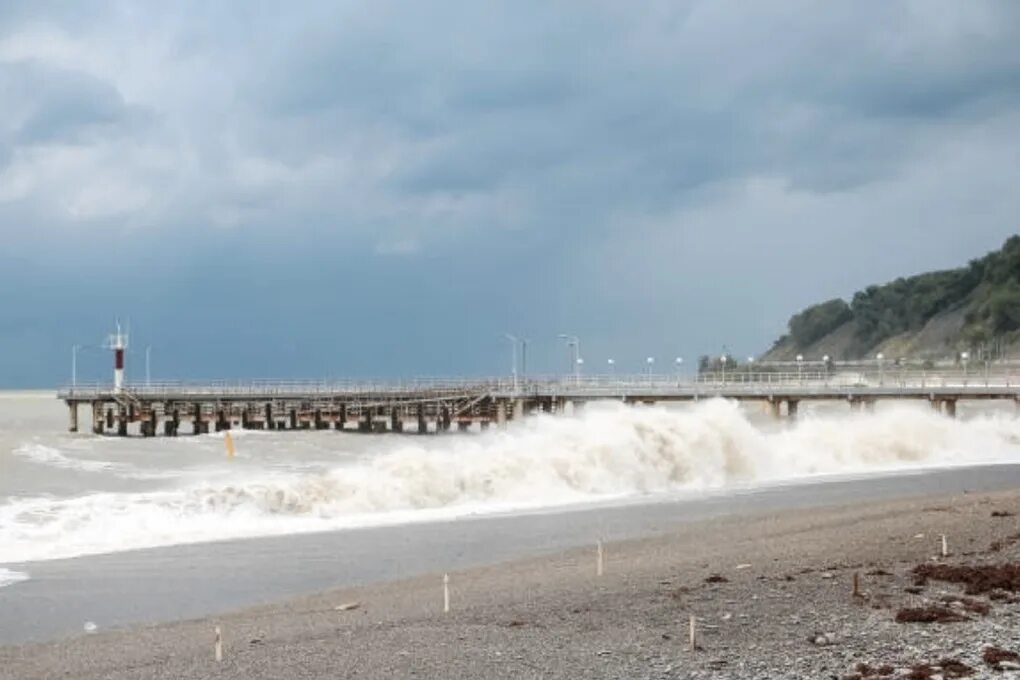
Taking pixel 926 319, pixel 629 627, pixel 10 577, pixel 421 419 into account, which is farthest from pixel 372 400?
pixel 926 319

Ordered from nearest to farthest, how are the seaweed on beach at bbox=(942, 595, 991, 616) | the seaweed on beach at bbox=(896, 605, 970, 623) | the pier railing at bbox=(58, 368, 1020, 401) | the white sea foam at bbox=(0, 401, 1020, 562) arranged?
the seaweed on beach at bbox=(896, 605, 970, 623), the seaweed on beach at bbox=(942, 595, 991, 616), the white sea foam at bbox=(0, 401, 1020, 562), the pier railing at bbox=(58, 368, 1020, 401)

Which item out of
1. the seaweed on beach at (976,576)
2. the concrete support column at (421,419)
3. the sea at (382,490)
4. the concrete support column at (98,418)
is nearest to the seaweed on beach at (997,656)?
the seaweed on beach at (976,576)

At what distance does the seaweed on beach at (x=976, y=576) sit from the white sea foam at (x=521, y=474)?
45.6ft

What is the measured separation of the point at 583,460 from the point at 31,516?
16286 mm

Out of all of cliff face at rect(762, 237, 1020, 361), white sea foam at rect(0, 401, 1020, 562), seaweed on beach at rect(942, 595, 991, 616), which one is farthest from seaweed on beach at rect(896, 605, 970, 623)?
cliff face at rect(762, 237, 1020, 361)

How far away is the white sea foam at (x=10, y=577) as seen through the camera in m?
18.2

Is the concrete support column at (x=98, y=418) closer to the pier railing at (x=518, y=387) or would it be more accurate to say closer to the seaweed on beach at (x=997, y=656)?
the pier railing at (x=518, y=387)

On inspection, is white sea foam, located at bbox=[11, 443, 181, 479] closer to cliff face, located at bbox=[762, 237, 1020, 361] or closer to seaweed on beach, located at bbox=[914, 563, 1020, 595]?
seaweed on beach, located at bbox=[914, 563, 1020, 595]

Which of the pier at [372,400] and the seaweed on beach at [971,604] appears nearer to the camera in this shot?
the seaweed on beach at [971,604]

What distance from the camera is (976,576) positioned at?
14.9m

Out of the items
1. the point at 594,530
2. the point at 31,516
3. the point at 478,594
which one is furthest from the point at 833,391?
the point at 478,594

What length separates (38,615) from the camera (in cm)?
1534

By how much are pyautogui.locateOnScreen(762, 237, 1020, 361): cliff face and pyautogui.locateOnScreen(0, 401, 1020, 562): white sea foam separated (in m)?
80.8

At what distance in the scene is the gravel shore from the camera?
37.1ft
